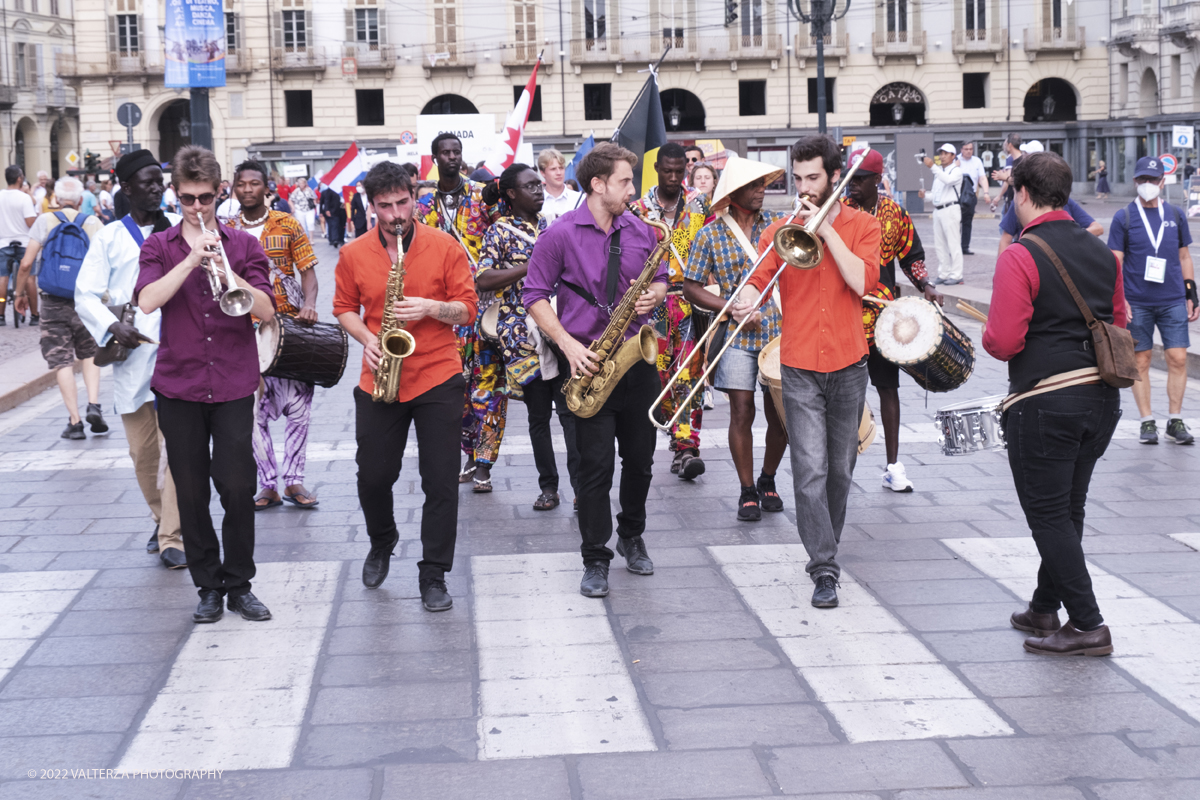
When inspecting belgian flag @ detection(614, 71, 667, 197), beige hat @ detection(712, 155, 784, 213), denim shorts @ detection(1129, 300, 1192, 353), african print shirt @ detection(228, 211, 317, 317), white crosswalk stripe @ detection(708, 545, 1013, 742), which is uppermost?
belgian flag @ detection(614, 71, 667, 197)

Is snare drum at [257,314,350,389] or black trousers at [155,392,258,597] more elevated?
snare drum at [257,314,350,389]

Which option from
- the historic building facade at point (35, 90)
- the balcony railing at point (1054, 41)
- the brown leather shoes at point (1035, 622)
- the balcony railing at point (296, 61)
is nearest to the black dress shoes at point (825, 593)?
the brown leather shoes at point (1035, 622)

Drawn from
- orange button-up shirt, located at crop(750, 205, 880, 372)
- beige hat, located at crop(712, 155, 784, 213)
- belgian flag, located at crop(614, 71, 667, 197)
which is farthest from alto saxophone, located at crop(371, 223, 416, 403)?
belgian flag, located at crop(614, 71, 667, 197)

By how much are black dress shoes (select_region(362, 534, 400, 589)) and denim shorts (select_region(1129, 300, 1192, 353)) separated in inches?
211

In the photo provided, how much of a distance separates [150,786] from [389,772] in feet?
2.24

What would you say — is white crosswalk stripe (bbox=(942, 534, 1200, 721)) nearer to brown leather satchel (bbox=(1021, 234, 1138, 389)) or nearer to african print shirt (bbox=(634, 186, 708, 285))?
brown leather satchel (bbox=(1021, 234, 1138, 389))

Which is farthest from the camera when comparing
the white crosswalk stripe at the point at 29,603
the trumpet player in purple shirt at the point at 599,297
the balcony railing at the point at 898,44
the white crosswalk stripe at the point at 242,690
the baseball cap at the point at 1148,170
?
the balcony railing at the point at 898,44

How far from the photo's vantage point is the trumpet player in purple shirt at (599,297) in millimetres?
5691

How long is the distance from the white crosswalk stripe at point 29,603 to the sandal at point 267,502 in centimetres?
136

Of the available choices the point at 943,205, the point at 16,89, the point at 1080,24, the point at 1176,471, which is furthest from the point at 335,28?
the point at 1176,471

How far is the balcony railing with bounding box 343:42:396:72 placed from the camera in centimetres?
5438

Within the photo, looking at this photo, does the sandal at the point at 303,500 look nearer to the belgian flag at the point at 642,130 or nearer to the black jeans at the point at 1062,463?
the belgian flag at the point at 642,130

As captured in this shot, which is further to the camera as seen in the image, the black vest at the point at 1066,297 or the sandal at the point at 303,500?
the sandal at the point at 303,500

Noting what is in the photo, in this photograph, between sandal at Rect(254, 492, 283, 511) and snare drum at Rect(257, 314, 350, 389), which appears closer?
snare drum at Rect(257, 314, 350, 389)
